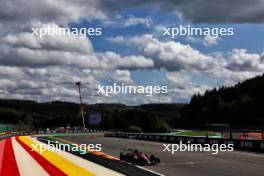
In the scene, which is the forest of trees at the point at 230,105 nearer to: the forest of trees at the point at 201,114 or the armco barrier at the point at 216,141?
the forest of trees at the point at 201,114

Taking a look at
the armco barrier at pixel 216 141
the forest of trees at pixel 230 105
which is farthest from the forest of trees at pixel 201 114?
the armco barrier at pixel 216 141

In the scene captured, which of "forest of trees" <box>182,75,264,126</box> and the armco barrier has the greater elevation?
"forest of trees" <box>182,75,264,126</box>

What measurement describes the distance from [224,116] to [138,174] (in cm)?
10566

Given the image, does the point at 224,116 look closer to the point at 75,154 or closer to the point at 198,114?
the point at 198,114

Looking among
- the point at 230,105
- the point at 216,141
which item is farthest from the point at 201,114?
the point at 216,141

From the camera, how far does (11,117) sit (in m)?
160

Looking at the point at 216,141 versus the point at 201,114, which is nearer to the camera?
the point at 216,141

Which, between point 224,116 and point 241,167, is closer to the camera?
point 241,167

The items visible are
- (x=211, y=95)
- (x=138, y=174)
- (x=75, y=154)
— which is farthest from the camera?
(x=211, y=95)

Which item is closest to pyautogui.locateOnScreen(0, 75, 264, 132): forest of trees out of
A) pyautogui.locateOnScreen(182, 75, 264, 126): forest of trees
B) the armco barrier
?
pyautogui.locateOnScreen(182, 75, 264, 126): forest of trees

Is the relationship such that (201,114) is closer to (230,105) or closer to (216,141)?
(230,105)

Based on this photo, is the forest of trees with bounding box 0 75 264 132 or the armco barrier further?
the forest of trees with bounding box 0 75 264 132

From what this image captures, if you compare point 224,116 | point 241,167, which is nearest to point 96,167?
point 241,167

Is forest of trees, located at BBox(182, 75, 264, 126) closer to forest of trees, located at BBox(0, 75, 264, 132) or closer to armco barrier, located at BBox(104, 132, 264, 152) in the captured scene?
forest of trees, located at BBox(0, 75, 264, 132)
